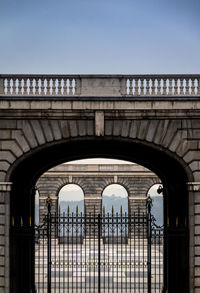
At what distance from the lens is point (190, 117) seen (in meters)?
14.0

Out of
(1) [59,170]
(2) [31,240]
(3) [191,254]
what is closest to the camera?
(3) [191,254]

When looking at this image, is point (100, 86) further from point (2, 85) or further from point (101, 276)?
point (101, 276)

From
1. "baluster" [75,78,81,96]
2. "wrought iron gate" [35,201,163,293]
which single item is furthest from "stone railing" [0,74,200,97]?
"wrought iron gate" [35,201,163,293]

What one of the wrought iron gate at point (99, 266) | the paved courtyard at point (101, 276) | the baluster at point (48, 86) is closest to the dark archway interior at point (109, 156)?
the wrought iron gate at point (99, 266)

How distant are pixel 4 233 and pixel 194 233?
6280mm

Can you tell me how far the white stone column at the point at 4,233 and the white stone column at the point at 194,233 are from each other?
19.8 ft

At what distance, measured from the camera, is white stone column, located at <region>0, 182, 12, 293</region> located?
44.7 ft

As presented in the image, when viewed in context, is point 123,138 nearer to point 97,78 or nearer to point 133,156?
point 97,78

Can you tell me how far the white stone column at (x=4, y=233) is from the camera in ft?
44.7

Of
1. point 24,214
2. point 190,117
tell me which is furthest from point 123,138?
point 24,214

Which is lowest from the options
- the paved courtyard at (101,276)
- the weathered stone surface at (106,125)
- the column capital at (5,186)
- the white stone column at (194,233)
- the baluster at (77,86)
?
the paved courtyard at (101,276)

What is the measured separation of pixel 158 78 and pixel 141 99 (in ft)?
4.15

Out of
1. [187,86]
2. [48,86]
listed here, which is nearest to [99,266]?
[48,86]

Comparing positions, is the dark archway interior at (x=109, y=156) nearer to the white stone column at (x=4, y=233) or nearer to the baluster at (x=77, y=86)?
the white stone column at (x=4, y=233)
